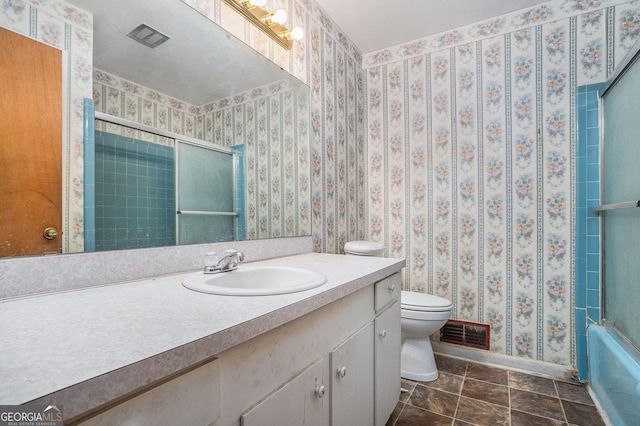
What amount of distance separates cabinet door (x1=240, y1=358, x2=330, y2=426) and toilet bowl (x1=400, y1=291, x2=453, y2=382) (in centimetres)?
100

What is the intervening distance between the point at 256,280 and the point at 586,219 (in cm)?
189

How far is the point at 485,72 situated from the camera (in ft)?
6.61

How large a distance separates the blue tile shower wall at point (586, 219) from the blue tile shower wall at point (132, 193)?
2153 millimetres

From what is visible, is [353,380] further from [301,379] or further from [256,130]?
[256,130]

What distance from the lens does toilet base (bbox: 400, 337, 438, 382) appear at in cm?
177

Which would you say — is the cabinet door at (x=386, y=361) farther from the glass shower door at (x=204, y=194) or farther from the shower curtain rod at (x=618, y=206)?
the shower curtain rod at (x=618, y=206)

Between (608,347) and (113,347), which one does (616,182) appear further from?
(113,347)

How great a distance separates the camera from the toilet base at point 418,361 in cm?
177

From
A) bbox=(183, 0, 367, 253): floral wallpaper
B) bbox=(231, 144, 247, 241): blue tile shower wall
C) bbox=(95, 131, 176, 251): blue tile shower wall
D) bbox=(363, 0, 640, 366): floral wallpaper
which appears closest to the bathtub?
bbox=(363, 0, 640, 366): floral wallpaper

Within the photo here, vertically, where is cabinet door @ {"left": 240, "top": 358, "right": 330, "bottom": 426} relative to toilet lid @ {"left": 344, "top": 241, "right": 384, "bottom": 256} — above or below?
below

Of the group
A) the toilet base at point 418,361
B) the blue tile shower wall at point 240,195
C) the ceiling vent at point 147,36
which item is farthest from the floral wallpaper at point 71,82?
the toilet base at point 418,361

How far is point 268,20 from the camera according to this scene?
146 centimetres

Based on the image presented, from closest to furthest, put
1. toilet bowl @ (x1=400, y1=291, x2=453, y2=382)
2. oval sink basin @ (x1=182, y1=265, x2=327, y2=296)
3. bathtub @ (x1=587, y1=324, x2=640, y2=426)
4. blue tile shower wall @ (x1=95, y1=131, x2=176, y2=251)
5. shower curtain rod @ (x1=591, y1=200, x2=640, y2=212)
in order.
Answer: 1. oval sink basin @ (x1=182, y1=265, x2=327, y2=296)
2. blue tile shower wall @ (x1=95, y1=131, x2=176, y2=251)
3. bathtub @ (x1=587, y1=324, x2=640, y2=426)
4. shower curtain rod @ (x1=591, y1=200, x2=640, y2=212)
5. toilet bowl @ (x1=400, y1=291, x2=453, y2=382)

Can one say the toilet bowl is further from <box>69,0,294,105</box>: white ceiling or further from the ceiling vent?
the ceiling vent
